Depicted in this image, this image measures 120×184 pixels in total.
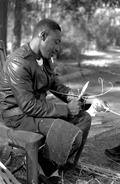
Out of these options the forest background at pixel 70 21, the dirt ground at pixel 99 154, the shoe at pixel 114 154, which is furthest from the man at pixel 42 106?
the forest background at pixel 70 21

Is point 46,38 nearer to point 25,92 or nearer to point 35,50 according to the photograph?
point 35,50

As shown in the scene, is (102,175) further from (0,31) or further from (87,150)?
(0,31)

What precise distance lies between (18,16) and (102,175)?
312 inches

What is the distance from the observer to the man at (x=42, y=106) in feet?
8.81

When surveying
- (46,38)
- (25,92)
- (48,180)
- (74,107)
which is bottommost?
(48,180)

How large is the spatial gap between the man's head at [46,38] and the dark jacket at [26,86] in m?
0.11

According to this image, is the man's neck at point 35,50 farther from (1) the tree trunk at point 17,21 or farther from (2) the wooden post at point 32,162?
(1) the tree trunk at point 17,21

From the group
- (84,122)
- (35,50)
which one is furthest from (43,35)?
(84,122)

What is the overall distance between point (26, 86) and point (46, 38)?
549mm

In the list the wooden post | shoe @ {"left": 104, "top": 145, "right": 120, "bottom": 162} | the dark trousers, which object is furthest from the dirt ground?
the wooden post

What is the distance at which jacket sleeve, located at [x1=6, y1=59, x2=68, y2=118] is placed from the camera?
2676mm

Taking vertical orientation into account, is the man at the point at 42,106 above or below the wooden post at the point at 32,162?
above

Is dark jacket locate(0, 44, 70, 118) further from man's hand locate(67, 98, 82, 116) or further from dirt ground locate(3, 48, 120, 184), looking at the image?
dirt ground locate(3, 48, 120, 184)

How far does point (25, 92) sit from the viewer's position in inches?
105
